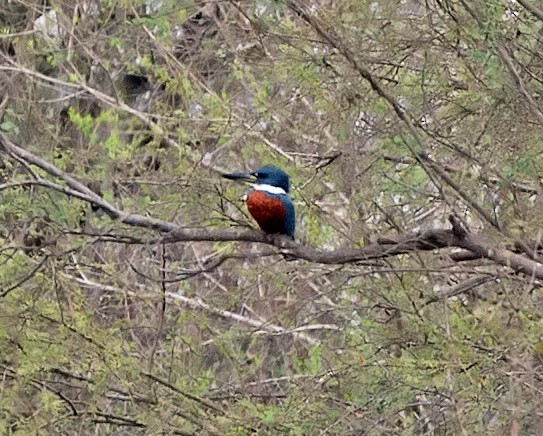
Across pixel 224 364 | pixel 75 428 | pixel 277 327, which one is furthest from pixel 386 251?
pixel 224 364

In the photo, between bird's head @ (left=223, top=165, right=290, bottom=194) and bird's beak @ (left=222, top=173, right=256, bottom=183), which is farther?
bird's head @ (left=223, top=165, right=290, bottom=194)

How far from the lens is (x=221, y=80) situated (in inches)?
248

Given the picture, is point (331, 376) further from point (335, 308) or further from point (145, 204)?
point (145, 204)

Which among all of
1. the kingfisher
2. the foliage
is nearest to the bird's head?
the kingfisher

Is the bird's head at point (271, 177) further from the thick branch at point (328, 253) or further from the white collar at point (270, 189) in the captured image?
the thick branch at point (328, 253)

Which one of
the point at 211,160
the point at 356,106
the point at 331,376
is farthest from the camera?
the point at 211,160

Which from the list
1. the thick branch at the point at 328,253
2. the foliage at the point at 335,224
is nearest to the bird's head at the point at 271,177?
the foliage at the point at 335,224

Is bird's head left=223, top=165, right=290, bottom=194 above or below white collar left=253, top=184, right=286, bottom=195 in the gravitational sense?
above

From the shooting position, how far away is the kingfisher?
3.68m

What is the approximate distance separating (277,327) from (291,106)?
3.36 ft

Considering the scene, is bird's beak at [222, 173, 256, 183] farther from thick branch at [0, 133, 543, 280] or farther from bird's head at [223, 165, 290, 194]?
thick branch at [0, 133, 543, 280]

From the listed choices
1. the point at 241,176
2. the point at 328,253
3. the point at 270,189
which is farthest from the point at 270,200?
the point at 328,253

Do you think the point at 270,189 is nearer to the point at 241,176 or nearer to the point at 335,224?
the point at 241,176

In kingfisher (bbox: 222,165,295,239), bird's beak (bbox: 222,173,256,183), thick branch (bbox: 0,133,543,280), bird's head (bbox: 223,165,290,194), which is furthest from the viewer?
bird's head (bbox: 223,165,290,194)
